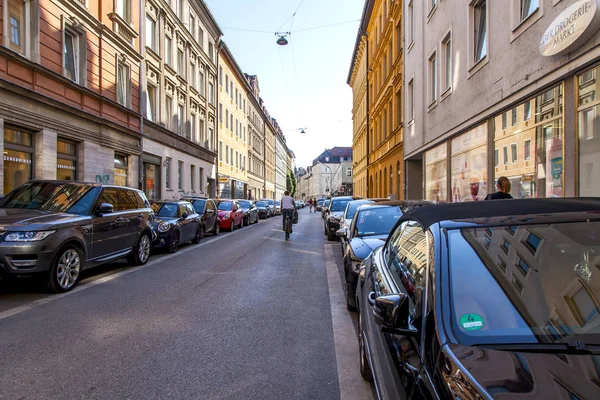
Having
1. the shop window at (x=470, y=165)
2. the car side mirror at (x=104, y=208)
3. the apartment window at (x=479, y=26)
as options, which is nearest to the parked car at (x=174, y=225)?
the car side mirror at (x=104, y=208)

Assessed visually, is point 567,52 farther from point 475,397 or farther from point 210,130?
point 210,130

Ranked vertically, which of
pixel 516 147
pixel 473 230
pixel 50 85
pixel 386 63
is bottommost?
pixel 473 230

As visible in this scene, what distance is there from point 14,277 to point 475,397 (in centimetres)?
639

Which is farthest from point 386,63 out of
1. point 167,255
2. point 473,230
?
point 473,230

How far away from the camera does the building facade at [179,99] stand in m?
21.9

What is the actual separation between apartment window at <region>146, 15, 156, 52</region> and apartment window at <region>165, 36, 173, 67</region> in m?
1.60

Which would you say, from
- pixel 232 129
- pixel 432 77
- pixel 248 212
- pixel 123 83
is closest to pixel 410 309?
pixel 432 77

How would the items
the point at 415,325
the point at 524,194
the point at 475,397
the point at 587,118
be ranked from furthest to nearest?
the point at 524,194, the point at 587,118, the point at 415,325, the point at 475,397

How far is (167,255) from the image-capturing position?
35.7 ft

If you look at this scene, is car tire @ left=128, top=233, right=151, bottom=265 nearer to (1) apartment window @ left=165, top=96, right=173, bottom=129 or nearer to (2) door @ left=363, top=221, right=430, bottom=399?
(2) door @ left=363, top=221, right=430, bottom=399

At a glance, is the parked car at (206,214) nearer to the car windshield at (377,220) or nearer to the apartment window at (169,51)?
the car windshield at (377,220)

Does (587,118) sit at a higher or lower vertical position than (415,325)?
higher

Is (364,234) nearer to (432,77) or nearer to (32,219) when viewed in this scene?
(32,219)

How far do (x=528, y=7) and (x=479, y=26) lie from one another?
3.08m
